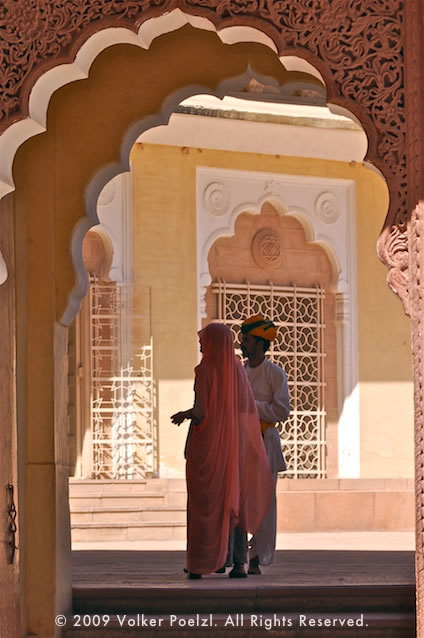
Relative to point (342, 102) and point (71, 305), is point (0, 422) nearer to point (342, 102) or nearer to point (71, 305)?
point (71, 305)

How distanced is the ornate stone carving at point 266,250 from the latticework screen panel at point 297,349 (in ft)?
0.81

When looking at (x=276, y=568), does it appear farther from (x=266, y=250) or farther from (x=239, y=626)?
(x=266, y=250)

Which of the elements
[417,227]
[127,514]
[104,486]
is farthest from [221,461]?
[104,486]

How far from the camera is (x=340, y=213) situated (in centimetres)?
1411

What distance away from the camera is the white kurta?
7633mm

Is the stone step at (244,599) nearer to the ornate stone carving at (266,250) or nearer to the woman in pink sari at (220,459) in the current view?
the woman in pink sari at (220,459)

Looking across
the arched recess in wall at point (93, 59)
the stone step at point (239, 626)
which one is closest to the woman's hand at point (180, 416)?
the stone step at point (239, 626)

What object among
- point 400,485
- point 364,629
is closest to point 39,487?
point 364,629

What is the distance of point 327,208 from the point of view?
1405 centimetres

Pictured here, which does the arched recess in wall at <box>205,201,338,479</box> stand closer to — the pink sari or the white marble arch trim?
the white marble arch trim

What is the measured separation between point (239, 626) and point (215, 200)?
771 centimetres

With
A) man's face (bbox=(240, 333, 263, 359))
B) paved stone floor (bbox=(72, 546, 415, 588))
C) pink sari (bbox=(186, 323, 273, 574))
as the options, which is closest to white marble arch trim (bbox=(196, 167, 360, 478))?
paved stone floor (bbox=(72, 546, 415, 588))

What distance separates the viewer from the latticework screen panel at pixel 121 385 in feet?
41.6

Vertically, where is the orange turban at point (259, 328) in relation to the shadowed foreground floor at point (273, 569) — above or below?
above
